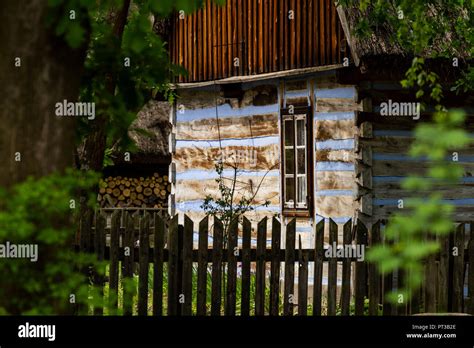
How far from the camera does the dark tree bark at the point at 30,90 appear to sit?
5363mm

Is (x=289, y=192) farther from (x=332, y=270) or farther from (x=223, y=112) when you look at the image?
(x=332, y=270)

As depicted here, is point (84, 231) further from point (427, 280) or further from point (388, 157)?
point (388, 157)

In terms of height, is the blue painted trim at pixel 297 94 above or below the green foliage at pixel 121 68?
above

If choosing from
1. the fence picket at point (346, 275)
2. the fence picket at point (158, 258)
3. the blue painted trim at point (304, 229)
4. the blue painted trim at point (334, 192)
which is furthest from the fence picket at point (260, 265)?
the blue painted trim at point (304, 229)

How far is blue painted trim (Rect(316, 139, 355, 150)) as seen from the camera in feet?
41.9

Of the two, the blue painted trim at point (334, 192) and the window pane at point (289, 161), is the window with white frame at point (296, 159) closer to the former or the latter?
the window pane at point (289, 161)

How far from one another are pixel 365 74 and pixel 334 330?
6.88 metres

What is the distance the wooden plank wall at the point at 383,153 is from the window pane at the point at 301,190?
115 cm

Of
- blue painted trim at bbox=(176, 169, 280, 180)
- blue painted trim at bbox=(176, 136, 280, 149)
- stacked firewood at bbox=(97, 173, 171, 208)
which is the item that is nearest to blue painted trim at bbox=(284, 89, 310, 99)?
blue painted trim at bbox=(176, 136, 280, 149)

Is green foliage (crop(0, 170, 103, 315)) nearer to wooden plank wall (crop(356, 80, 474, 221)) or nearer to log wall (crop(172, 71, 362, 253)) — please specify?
wooden plank wall (crop(356, 80, 474, 221))

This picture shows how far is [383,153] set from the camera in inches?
500

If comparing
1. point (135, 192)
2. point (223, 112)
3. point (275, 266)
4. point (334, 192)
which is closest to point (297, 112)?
point (334, 192)

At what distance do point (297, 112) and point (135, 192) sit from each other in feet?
33.7

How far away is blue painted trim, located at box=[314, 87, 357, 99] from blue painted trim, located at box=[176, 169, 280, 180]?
139 cm
